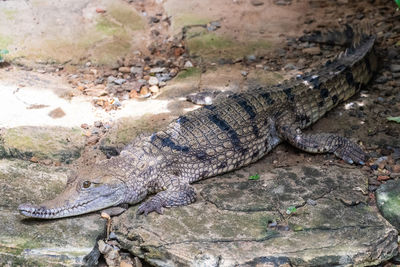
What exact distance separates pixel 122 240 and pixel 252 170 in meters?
1.67

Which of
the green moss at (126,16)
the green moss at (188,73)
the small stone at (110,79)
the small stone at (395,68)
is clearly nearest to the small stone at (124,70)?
the small stone at (110,79)

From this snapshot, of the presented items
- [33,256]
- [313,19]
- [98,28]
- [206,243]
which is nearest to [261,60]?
[313,19]

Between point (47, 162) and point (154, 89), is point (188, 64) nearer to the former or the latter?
point (154, 89)

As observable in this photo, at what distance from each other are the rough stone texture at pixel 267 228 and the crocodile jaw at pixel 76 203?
0.20m

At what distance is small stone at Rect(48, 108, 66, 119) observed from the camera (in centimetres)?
557

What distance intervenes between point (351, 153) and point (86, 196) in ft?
9.03

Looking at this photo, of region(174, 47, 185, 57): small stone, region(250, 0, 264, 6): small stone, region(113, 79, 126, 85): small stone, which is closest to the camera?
region(113, 79, 126, 85): small stone

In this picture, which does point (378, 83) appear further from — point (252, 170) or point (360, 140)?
point (252, 170)

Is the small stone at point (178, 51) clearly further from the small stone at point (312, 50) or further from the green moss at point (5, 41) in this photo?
the green moss at point (5, 41)

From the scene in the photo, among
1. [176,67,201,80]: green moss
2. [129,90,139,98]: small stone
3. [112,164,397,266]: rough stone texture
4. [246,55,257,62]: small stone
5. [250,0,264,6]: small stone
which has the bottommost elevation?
[129,90,139,98]: small stone

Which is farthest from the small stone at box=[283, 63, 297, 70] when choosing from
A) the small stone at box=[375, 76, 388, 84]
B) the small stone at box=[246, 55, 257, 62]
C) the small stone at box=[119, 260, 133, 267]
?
the small stone at box=[119, 260, 133, 267]

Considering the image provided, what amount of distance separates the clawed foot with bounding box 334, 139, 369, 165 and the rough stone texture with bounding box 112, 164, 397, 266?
0.88 feet

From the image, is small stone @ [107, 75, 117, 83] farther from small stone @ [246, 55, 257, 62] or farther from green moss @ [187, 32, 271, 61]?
small stone @ [246, 55, 257, 62]

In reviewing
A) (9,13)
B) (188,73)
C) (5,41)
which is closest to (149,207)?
(188,73)
